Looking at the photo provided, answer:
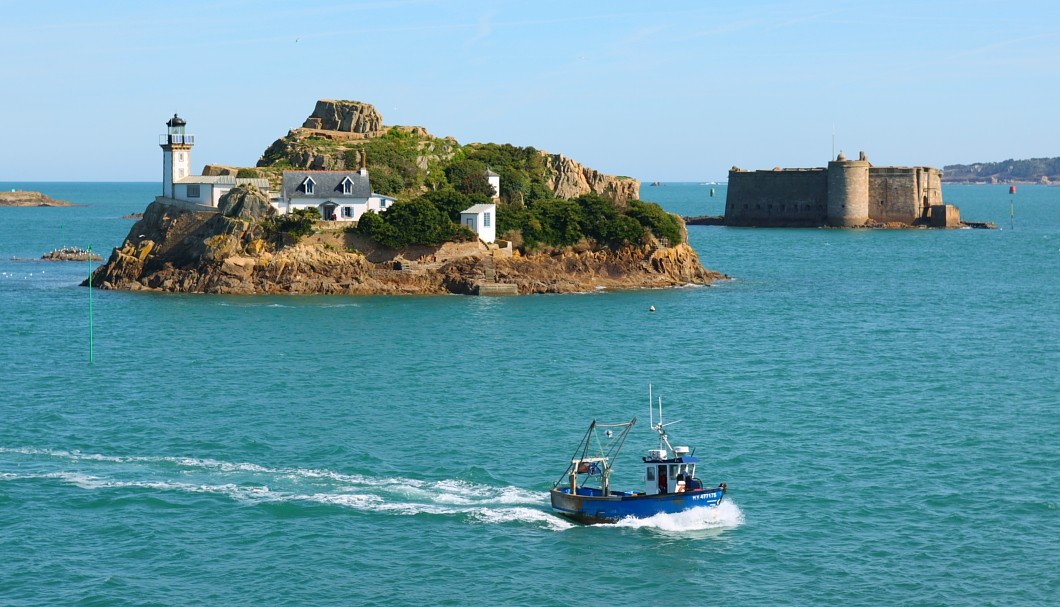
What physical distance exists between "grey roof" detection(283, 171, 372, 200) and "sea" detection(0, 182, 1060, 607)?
32.7 feet

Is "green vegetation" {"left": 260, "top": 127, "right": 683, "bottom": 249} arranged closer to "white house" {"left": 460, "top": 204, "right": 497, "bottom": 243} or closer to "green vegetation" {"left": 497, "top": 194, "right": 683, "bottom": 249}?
"green vegetation" {"left": 497, "top": 194, "right": 683, "bottom": 249}

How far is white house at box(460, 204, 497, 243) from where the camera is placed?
80.9 m

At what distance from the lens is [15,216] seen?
19112 cm

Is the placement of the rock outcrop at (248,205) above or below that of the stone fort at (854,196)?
below

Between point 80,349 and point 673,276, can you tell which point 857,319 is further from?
point 80,349

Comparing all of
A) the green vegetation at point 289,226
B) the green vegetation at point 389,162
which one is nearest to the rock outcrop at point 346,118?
the green vegetation at point 389,162

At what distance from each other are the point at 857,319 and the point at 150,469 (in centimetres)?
4401

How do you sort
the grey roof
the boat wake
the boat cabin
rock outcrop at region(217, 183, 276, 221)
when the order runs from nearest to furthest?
the boat cabin, the boat wake, rock outcrop at region(217, 183, 276, 221), the grey roof

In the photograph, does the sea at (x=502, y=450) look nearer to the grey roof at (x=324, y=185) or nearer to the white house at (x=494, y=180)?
the grey roof at (x=324, y=185)

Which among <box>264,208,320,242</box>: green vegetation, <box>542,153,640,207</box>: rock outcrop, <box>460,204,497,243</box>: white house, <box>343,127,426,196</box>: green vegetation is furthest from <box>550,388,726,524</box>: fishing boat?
<box>542,153,640,207</box>: rock outcrop

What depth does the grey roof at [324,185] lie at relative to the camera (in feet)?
270

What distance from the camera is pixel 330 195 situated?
82.8 metres

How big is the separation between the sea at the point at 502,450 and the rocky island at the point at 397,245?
3692 mm

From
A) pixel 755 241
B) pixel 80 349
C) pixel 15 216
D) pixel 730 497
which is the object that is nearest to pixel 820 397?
pixel 730 497
